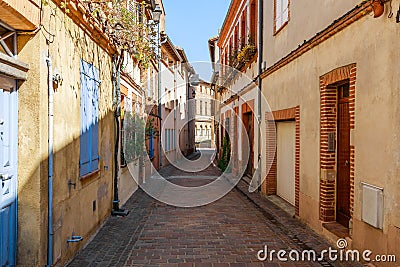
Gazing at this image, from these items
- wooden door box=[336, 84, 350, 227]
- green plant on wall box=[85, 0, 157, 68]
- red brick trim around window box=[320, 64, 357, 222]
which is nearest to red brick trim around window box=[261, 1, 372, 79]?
red brick trim around window box=[320, 64, 357, 222]

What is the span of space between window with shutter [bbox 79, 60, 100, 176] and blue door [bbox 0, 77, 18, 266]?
5.75 feet

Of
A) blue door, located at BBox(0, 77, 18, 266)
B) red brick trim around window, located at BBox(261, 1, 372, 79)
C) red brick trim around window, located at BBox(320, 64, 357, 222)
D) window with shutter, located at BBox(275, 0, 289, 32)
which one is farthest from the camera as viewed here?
window with shutter, located at BBox(275, 0, 289, 32)

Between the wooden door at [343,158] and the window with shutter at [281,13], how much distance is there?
128 inches

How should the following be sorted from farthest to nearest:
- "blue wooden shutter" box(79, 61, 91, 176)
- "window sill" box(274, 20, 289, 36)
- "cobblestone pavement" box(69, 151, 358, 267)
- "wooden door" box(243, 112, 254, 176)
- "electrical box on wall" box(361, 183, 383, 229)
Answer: "wooden door" box(243, 112, 254, 176) < "window sill" box(274, 20, 289, 36) < "blue wooden shutter" box(79, 61, 91, 176) < "cobblestone pavement" box(69, 151, 358, 267) < "electrical box on wall" box(361, 183, 383, 229)

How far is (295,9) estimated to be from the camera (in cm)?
851

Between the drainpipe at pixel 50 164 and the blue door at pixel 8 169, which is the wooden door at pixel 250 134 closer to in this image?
the drainpipe at pixel 50 164

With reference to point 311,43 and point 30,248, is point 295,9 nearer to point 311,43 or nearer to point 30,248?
point 311,43

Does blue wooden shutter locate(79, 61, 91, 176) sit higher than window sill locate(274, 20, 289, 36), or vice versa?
window sill locate(274, 20, 289, 36)

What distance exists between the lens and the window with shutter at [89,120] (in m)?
6.09

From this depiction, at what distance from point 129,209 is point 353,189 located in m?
5.62

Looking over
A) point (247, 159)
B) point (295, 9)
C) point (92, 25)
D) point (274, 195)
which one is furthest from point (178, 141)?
point (92, 25)

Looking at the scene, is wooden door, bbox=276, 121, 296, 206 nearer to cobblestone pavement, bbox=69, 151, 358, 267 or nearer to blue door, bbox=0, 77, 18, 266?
cobblestone pavement, bbox=69, 151, 358, 267

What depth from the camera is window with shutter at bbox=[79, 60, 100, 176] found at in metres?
6.09

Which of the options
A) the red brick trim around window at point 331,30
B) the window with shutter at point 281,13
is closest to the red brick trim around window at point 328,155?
the red brick trim around window at point 331,30
